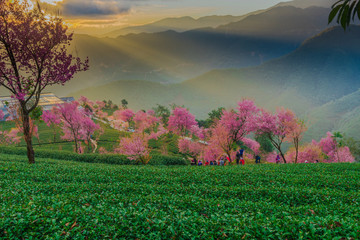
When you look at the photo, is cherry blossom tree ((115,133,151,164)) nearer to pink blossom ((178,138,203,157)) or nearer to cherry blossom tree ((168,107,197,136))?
pink blossom ((178,138,203,157))

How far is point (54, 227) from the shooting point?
7.19 m

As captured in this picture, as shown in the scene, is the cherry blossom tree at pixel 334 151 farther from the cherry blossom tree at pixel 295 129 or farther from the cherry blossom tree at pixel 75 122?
the cherry blossom tree at pixel 75 122

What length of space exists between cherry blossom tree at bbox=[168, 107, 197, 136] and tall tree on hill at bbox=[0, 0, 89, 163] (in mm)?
40775

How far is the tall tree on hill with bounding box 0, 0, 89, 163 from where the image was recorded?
17391 millimetres

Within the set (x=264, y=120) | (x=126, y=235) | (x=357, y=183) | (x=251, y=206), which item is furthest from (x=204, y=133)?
(x=126, y=235)

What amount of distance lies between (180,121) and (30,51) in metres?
43.0

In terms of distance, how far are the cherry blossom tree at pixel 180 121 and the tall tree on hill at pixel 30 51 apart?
40.8m

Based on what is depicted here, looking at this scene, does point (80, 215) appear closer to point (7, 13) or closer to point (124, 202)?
point (124, 202)

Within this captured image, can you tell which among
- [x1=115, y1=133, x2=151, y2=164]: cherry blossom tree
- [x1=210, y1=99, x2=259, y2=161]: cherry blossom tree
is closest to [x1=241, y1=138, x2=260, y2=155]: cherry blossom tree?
[x1=210, y1=99, x2=259, y2=161]: cherry blossom tree

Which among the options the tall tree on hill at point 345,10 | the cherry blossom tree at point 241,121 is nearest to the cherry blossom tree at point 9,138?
the cherry blossom tree at point 241,121

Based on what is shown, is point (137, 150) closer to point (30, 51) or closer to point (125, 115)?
point (30, 51)

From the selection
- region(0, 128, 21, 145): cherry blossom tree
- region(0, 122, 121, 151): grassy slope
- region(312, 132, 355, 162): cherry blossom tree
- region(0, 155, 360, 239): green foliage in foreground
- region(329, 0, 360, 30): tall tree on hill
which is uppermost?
region(329, 0, 360, 30): tall tree on hill

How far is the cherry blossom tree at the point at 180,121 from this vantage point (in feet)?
193

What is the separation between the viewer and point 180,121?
59.1 meters
